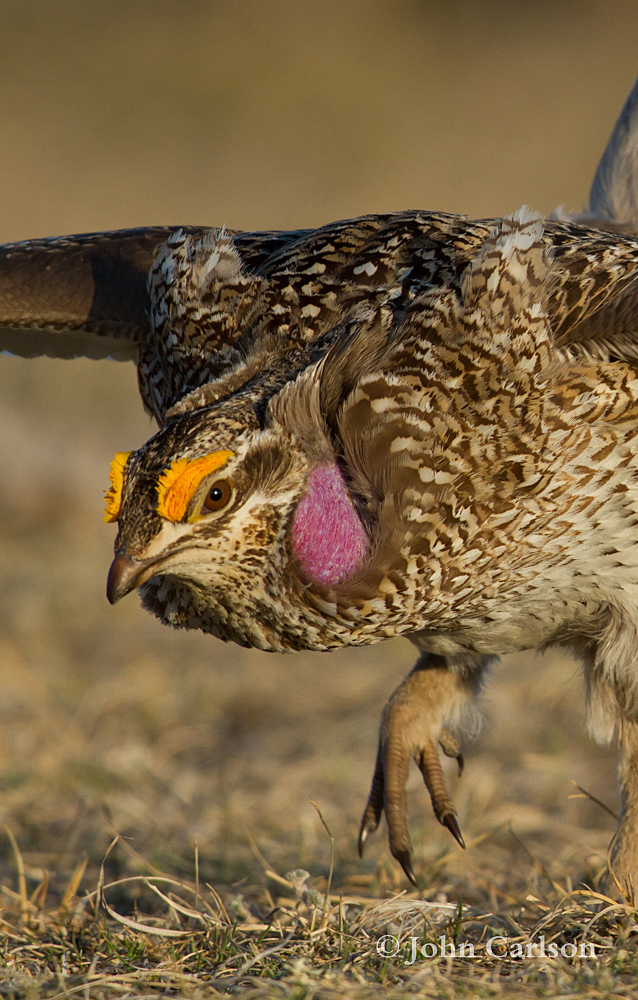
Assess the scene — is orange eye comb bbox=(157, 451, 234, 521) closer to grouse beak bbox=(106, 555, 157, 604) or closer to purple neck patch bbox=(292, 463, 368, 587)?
grouse beak bbox=(106, 555, 157, 604)

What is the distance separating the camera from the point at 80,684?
5.36 m

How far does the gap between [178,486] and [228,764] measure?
2731 mm

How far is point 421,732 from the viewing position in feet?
11.4

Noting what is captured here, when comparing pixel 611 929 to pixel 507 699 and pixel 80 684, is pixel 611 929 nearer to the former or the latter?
pixel 507 699

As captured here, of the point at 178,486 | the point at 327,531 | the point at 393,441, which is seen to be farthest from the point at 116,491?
the point at 393,441

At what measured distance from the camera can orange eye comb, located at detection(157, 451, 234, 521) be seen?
2.21 metres

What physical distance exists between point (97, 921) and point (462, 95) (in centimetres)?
1519

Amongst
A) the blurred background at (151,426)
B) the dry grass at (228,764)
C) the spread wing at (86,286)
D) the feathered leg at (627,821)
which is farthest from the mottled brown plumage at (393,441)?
the blurred background at (151,426)

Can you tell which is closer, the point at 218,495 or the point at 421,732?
the point at 218,495

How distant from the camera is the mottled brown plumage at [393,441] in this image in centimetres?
237

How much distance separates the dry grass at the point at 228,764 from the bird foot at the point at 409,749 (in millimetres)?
→ 189

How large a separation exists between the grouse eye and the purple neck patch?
182mm

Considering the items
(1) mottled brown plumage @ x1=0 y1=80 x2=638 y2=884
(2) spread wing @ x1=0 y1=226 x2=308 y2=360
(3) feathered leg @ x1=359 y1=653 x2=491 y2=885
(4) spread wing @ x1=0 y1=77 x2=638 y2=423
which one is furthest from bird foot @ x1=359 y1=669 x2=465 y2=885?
(2) spread wing @ x1=0 y1=226 x2=308 y2=360

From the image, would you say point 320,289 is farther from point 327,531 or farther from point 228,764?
point 228,764
